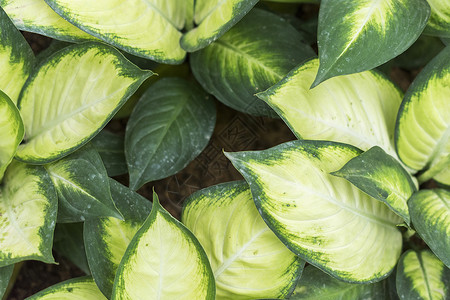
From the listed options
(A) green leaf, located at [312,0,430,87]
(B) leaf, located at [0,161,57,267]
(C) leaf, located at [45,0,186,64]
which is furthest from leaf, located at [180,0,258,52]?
(B) leaf, located at [0,161,57,267]

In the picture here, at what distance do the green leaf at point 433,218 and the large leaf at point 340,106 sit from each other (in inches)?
4.2

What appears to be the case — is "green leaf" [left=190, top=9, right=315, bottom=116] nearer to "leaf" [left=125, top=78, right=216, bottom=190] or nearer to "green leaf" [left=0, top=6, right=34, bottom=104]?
"leaf" [left=125, top=78, right=216, bottom=190]

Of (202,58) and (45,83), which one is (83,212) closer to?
(45,83)

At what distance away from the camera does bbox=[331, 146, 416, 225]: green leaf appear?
79 cm

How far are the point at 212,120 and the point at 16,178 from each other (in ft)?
1.36

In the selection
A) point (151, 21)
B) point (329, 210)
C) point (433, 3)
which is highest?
point (433, 3)

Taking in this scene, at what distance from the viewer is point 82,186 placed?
2.92 feet

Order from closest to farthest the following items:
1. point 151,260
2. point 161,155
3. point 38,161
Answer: point 151,260, point 38,161, point 161,155

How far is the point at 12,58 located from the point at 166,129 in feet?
1.04

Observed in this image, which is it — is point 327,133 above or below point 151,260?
above

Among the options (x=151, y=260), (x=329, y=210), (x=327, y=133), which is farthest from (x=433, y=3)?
(x=151, y=260)

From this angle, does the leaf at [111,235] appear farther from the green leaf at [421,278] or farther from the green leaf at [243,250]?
the green leaf at [421,278]

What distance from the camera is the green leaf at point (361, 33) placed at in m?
0.80

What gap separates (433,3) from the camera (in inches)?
35.9
